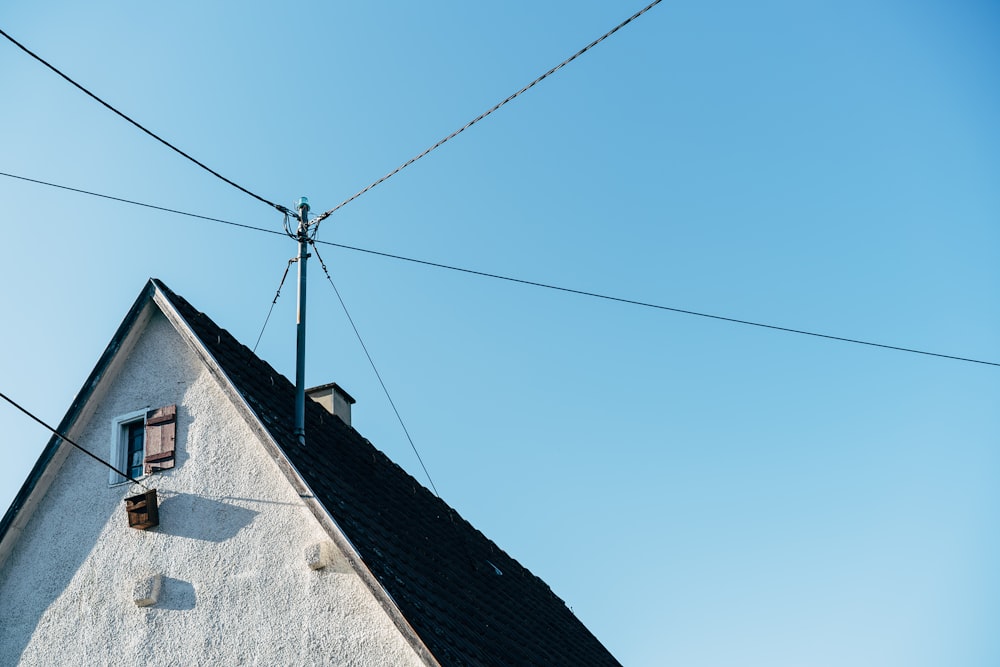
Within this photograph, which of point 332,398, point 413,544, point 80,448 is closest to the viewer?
point 80,448

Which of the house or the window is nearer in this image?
the house

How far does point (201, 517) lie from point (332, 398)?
458 centimetres

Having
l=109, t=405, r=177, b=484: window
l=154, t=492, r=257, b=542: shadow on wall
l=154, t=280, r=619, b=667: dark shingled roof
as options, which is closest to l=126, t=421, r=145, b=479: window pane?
l=109, t=405, r=177, b=484: window

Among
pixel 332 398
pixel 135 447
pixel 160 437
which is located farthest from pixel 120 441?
pixel 332 398

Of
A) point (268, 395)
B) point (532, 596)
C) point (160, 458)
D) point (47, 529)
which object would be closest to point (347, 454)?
point (268, 395)

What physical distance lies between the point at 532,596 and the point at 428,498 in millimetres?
1984

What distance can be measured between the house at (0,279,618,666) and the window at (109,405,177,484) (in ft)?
0.05

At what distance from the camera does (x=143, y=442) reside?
9453mm

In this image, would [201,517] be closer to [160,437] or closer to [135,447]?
[160,437]

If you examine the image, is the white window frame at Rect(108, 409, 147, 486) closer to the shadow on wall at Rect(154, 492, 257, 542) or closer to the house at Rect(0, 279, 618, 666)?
the house at Rect(0, 279, 618, 666)

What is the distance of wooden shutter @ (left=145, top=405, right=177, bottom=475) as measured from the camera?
907cm

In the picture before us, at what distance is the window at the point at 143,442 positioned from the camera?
912 cm

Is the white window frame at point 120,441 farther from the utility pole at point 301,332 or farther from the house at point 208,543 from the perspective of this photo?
the utility pole at point 301,332

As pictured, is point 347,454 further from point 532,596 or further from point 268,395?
point 532,596
